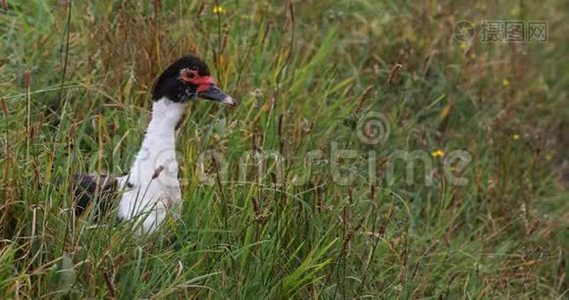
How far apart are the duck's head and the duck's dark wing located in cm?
40

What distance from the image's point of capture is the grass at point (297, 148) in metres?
4.03

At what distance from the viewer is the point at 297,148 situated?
514 cm

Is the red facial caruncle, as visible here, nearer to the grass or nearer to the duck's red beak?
the duck's red beak

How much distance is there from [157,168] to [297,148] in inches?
39.1

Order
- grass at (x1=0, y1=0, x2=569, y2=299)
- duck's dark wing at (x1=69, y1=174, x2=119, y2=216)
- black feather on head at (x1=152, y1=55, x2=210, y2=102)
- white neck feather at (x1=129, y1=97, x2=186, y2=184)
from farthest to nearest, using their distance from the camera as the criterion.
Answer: black feather on head at (x1=152, y1=55, x2=210, y2=102)
white neck feather at (x1=129, y1=97, x2=186, y2=184)
duck's dark wing at (x1=69, y1=174, x2=119, y2=216)
grass at (x1=0, y1=0, x2=569, y2=299)

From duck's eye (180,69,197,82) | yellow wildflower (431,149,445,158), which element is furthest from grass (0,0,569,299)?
duck's eye (180,69,197,82)

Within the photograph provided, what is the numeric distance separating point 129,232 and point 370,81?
2742mm

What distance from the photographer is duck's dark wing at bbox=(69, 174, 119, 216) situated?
13.6 ft

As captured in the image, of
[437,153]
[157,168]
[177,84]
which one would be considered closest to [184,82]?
[177,84]

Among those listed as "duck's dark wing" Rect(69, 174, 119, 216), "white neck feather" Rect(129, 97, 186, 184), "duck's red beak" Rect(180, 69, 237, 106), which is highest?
"duck's red beak" Rect(180, 69, 237, 106)

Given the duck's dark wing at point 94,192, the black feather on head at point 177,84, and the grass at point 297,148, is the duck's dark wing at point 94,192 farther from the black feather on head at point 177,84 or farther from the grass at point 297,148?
the black feather on head at point 177,84

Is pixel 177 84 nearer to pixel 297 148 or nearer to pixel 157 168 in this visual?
pixel 157 168

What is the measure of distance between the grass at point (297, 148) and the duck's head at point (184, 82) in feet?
0.56

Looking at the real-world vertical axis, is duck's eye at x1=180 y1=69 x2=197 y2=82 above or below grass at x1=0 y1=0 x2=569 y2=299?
above
